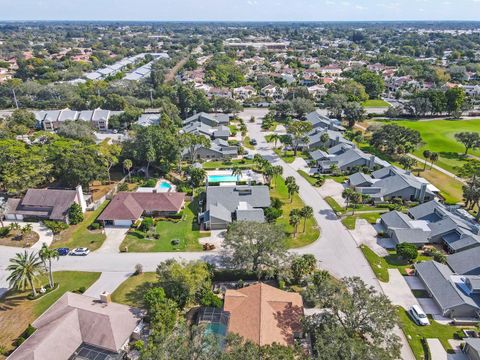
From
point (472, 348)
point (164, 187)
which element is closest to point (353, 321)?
point (472, 348)

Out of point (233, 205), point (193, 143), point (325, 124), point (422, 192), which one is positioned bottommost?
point (233, 205)

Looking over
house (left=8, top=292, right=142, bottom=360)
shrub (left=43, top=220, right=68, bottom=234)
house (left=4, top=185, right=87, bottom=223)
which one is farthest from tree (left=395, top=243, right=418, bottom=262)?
house (left=4, top=185, right=87, bottom=223)

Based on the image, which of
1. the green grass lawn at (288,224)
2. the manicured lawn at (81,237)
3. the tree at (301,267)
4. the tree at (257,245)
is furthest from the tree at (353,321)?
the manicured lawn at (81,237)

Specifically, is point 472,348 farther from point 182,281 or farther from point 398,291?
point 182,281

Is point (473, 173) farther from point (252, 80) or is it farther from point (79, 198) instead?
point (252, 80)

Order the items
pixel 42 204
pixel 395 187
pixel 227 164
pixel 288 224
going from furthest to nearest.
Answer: pixel 227 164 < pixel 395 187 < pixel 42 204 < pixel 288 224

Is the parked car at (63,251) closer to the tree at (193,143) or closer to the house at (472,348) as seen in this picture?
the tree at (193,143)

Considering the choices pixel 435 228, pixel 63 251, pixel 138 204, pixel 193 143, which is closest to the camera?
pixel 63 251
